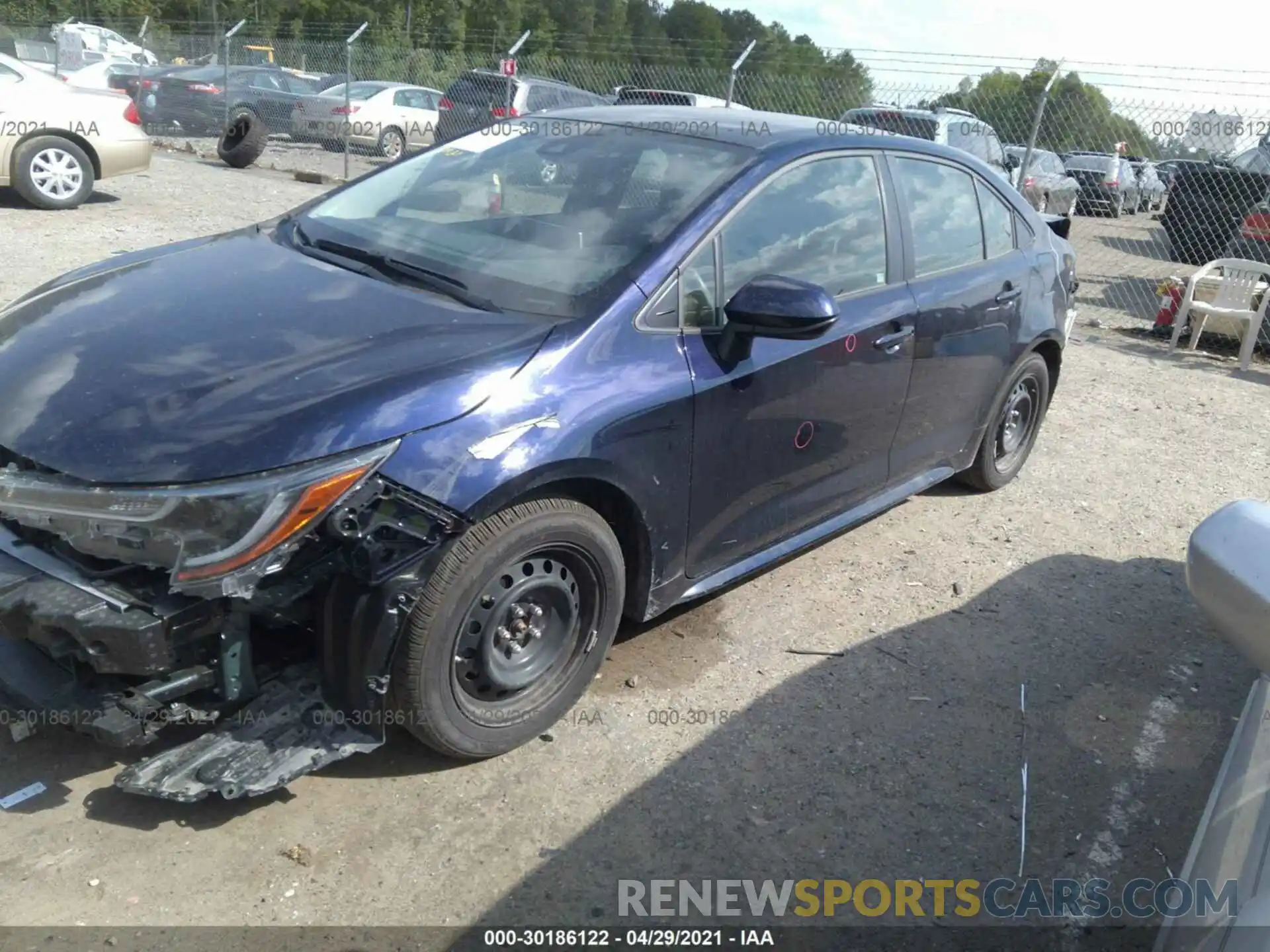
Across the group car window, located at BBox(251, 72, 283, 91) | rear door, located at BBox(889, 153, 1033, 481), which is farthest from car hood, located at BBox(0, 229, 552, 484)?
car window, located at BBox(251, 72, 283, 91)

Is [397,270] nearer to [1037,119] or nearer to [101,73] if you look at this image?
[1037,119]

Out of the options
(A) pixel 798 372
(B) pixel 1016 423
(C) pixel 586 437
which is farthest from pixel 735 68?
(C) pixel 586 437

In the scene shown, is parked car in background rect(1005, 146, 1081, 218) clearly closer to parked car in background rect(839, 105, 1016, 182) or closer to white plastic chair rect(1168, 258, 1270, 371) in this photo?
parked car in background rect(839, 105, 1016, 182)

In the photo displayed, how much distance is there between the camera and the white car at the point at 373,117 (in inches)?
708

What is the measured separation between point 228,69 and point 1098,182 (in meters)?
16.6

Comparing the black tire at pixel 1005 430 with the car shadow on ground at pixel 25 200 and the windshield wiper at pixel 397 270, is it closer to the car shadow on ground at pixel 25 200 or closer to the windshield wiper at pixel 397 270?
the windshield wiper at pixel 397 270

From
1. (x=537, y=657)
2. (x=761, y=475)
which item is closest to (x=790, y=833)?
(x=537, y=657)

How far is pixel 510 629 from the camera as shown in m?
2.97

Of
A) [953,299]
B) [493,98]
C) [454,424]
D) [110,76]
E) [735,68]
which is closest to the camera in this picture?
[454,424]

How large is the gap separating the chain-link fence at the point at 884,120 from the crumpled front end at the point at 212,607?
219 inches

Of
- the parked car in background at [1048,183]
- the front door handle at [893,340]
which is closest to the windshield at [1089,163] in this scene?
the parked car in background at [1048,183]

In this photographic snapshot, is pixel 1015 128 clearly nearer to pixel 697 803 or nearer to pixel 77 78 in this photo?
pixel 697 803

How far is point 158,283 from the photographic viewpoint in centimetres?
328

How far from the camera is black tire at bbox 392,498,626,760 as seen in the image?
269 cm
